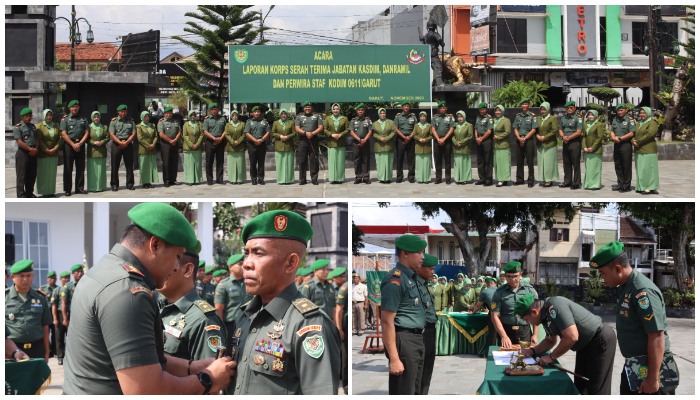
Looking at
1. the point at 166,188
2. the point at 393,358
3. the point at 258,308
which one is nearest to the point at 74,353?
the point at 258,308

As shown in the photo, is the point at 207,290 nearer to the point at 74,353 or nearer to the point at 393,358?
the point at 393,358

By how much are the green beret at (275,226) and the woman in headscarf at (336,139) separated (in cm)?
920

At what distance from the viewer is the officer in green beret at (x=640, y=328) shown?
175 inches

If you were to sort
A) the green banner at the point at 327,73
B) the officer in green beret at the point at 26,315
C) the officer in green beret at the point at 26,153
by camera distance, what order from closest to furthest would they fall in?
the officer in green beret at the point at 26,315
the officer in green beret at the point at 26,153
the green banner at the point at 327,73

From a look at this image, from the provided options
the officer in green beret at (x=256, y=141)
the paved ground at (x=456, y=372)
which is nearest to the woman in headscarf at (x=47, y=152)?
the officer in green beret at (x=256, y=141)

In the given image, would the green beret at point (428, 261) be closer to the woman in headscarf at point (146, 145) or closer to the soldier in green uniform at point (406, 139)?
the soldier in green uniform at point (406, 139)

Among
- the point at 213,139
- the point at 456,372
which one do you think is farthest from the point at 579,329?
the point at 213,139

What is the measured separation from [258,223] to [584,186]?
31.1 ft

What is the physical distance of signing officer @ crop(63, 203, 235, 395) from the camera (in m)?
2.59

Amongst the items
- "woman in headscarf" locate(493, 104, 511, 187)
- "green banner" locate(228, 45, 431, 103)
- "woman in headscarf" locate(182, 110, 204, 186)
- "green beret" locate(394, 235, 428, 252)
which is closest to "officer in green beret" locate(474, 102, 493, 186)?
"woman in headscarf" locate(493, 104, 511, 187)

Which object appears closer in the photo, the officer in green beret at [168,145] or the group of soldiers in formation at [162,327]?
the group of soldiers in formation at [162,327]

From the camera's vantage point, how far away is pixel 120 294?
2.60 meters

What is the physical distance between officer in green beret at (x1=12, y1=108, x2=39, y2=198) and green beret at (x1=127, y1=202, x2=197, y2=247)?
8518mm

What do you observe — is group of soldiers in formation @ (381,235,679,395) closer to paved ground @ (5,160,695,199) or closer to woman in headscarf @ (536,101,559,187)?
paved ground @ (5,160,695,199)
